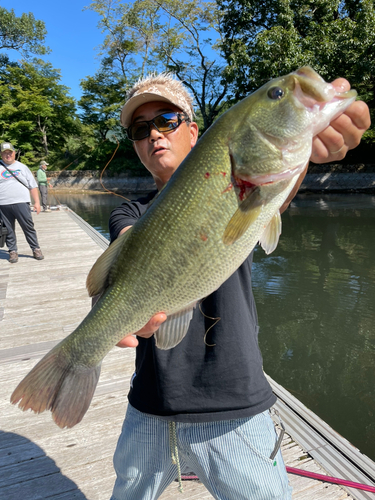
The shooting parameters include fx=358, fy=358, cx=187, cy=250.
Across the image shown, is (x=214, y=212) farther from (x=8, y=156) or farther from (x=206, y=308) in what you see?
(x=8, y=156)

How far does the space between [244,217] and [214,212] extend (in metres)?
0.12

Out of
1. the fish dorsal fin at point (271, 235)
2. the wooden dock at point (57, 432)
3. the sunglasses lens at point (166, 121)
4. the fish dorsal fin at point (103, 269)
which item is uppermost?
the sunglasses lens at point (166, 121)

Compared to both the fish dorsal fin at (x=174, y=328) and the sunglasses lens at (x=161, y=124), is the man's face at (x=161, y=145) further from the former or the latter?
the fish dorsal fin at (x=174, y=328)

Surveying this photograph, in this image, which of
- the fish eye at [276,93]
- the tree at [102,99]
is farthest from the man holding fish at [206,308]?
the tree at [102,99]

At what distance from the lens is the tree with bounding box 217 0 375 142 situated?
2070 cm

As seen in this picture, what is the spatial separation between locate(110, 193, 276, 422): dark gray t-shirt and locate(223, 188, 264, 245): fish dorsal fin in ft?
1.36

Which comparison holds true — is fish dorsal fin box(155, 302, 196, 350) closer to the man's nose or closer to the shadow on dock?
the man's nose

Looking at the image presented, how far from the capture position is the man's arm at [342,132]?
1.43 m

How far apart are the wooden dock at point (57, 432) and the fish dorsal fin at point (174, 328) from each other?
5.31ft

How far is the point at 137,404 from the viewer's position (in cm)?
176

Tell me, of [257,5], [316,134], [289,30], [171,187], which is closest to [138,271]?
[171,187]

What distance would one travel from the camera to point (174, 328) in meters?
1.55

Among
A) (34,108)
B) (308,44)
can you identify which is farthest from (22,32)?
(308,44)

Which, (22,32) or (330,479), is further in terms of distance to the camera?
(22,32)
